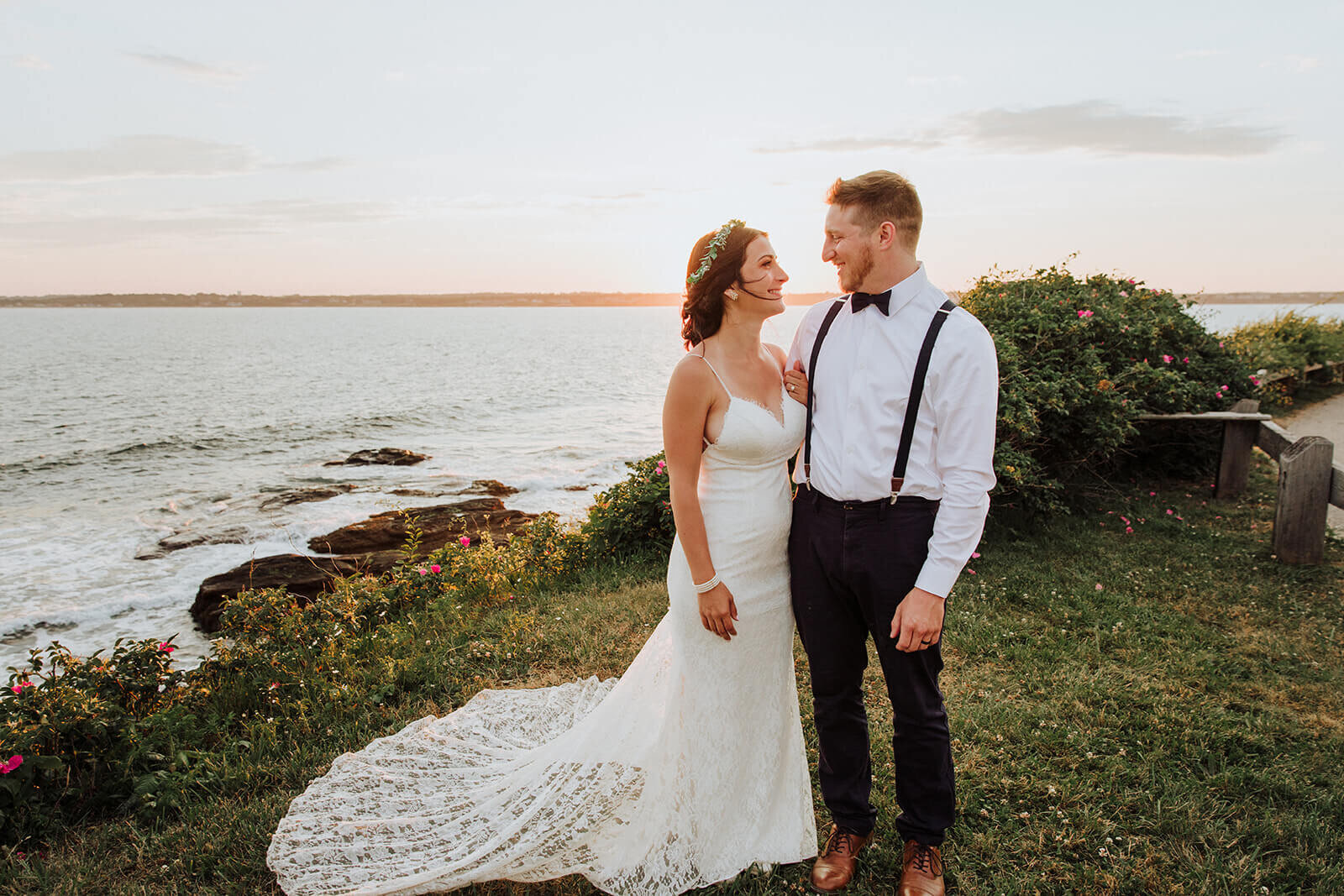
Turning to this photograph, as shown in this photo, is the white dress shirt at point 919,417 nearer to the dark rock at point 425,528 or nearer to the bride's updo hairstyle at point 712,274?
the bride's updo hairstyle at point 712,274

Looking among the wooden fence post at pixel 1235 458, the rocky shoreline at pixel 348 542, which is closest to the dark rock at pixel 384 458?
the rocky shoreline at pixel 348 542

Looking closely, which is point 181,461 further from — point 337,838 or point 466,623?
Result: point 337,838

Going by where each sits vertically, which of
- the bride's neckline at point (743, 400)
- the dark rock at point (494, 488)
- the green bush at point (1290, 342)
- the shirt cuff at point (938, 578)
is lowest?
the dark rock at point (494, 488)

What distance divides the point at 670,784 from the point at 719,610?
2.67ft

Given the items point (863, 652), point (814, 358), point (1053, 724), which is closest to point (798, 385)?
point (814, 358)

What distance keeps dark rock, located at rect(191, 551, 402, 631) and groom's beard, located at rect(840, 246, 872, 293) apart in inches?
281

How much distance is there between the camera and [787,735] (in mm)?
3473

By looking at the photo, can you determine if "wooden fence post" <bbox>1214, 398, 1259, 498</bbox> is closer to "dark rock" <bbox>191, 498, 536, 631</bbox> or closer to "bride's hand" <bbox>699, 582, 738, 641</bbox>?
"bride's hand" <bbox>699, 582, 738, 641</bbox>

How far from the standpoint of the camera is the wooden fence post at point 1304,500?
249 inches

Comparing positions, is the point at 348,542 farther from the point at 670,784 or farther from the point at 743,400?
the point at 743,400

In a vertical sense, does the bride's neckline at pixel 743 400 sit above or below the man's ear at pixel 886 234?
below

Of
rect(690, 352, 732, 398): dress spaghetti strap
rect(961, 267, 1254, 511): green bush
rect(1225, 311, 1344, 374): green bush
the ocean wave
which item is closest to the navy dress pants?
rect(690, 352, 732, 398): dress spaghetti strap

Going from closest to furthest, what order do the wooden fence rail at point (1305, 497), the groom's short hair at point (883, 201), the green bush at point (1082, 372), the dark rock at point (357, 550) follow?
1. the groom's short hair at point (883, 201)
2. the wooden fence rail at point (1305, 497)
3. the green bush at point (1082, 372)
4. the dark rock at point (357, 550)

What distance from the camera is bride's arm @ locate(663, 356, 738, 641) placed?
10.2 feet
